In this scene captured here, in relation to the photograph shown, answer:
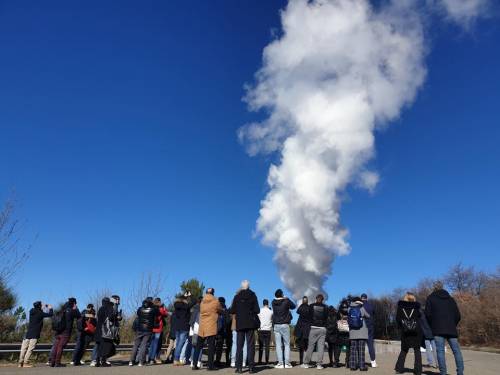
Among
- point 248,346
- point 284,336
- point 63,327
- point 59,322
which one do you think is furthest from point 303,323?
point 59,322

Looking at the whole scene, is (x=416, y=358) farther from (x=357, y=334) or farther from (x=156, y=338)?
(x=156, y=338)

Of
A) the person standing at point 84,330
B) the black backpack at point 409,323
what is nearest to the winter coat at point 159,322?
the person standing at point 84,330

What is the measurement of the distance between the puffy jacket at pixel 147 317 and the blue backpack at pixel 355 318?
18.1ft

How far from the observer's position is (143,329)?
12.7 m

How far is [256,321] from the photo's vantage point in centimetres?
1045

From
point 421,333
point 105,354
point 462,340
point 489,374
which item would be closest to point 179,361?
point 105,354

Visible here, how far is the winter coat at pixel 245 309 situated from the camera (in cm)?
1032

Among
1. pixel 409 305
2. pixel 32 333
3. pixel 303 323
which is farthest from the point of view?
pixel 32 333

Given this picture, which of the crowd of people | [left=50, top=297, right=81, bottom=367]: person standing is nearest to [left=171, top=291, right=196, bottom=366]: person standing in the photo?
the crowd of people

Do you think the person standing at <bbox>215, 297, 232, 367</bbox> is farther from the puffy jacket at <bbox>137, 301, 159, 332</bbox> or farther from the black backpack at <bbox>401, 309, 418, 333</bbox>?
the black backpack at <bbox>401, 309, 418, 333</bbox>

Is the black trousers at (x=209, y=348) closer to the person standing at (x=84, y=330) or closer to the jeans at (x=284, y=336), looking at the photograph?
the jeans at (x=284, y=336)

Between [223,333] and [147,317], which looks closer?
[223,333]

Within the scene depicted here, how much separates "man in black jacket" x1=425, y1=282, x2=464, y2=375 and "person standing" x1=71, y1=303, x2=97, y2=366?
30.1 ft

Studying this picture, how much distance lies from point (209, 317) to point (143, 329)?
9.75 feet
